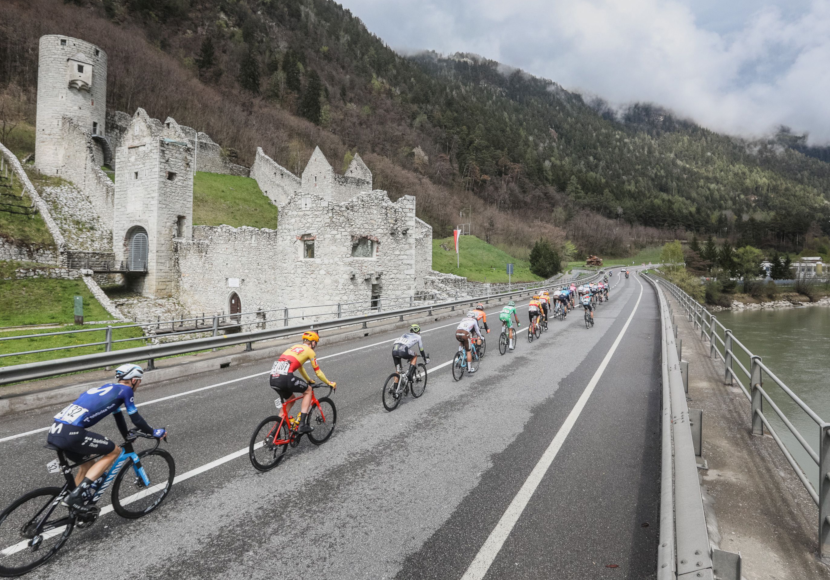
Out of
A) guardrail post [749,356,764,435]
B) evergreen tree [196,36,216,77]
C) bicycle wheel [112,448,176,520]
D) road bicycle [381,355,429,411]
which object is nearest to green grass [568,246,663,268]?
evergreen tree [196,36,216,77]

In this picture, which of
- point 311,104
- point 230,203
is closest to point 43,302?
point 230,203

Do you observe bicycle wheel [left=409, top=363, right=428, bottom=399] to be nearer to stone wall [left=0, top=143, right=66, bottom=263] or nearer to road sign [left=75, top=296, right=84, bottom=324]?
road sign [left=75, top=296, right=84, bottom=324]

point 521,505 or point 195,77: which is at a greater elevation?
point 195,77

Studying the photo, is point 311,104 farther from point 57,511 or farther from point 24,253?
point 57,511

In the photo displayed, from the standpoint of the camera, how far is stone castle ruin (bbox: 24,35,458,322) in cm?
2105

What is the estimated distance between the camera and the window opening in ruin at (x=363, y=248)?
2102cm

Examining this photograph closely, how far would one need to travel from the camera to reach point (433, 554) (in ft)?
12.2

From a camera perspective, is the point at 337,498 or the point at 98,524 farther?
the point at 337,498

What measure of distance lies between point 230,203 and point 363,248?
31.6m

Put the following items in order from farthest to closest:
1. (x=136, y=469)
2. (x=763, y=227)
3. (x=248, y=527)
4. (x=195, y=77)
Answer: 1. (x=763, y=227)
2. (x=195, y=77)
3. (x=136, y=469)
4. (x=248, y=527)

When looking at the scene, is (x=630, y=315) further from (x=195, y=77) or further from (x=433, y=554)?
(x=195, y=77)

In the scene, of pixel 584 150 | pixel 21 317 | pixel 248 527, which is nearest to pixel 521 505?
pixel 248 527

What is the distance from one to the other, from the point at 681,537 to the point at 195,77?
97.0 metres

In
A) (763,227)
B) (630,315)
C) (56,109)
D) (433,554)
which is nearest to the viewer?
(433,554)
